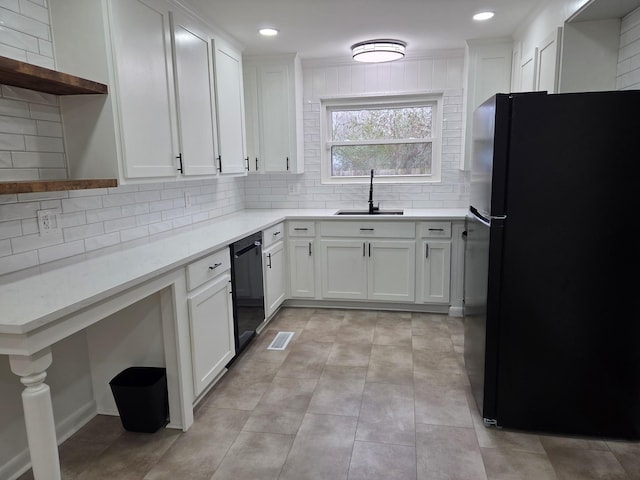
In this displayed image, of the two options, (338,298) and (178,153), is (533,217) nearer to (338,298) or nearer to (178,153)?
(178,153)

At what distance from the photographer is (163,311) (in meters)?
2.17

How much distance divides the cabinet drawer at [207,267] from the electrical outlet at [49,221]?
0.66 m

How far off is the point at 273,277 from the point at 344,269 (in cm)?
69

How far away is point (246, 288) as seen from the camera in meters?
3.06

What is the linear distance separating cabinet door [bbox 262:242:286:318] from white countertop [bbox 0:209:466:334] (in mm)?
318

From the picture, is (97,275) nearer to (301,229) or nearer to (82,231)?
(82,231)

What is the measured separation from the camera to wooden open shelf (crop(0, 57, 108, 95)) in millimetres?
1629

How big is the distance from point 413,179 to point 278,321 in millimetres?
1926

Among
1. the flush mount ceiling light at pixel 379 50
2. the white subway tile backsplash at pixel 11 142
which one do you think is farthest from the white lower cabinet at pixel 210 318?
the flush mount ceiling light at pixel 379 50

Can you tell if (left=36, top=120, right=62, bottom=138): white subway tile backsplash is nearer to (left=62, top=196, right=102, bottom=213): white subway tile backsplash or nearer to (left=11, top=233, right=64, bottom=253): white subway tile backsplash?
(left=62, top=196, right=102, bottom=213): white subway tile backsplash

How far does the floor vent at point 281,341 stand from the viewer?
3.25 metres

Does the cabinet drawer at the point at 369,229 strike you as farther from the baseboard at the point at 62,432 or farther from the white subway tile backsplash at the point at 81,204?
the baseboard at the point at 62,432

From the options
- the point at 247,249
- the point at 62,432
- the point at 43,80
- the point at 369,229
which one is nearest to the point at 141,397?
the point at 62,432

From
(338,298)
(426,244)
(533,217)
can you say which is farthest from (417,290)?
(533,217)
